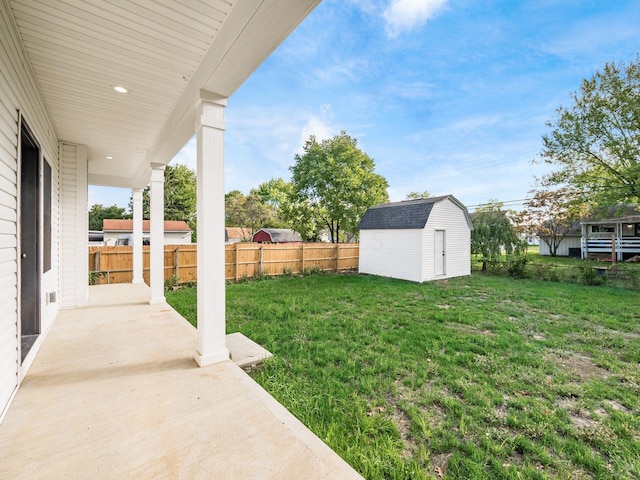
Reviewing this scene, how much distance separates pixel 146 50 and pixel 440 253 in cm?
954

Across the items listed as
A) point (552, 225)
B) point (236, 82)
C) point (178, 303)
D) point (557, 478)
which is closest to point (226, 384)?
point (557, 478)

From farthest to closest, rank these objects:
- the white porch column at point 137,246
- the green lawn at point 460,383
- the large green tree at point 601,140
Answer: the large green tree at point 601,140 → the white porch column at point 137,246 → the green lawn at point 460,383

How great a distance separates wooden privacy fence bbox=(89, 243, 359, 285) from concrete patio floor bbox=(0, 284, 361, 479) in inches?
196

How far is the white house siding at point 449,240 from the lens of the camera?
9070mm

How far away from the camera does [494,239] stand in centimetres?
1076

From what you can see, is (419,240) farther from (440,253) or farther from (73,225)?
(73,225)

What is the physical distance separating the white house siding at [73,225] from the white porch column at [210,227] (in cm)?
356

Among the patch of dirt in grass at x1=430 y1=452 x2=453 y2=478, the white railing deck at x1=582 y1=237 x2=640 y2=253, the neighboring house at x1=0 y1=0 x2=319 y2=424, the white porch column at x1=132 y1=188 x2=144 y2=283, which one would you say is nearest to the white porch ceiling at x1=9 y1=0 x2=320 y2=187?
the neighboring house at x1=0 y1=0 x2=319 y2=424

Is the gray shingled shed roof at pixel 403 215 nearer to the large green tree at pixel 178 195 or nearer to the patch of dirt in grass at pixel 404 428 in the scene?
the patch of dirt in grass at pixel 404 428

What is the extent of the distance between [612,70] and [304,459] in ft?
54.4

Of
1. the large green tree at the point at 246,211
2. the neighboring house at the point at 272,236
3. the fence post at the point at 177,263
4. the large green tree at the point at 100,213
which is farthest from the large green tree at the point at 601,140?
the large green tree at the point at 100,213

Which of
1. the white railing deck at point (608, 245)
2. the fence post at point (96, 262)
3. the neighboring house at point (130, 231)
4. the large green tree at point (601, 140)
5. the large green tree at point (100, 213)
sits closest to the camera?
the fence post at point (96, 262)

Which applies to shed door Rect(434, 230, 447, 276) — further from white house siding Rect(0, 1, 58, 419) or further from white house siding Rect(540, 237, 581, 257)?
white house siding Rect(540, 237, 581, 257)

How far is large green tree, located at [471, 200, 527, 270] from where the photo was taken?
34.8ft
